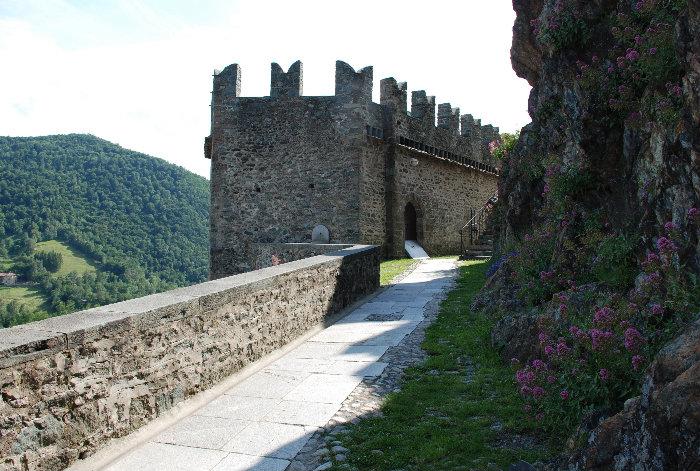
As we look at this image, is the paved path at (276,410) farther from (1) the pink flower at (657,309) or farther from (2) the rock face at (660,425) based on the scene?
(1) the pink flower at (657,309)

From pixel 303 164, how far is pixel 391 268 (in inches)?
202

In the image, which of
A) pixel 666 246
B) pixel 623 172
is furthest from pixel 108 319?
pixel 623 172

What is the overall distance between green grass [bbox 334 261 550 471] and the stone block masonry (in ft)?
40.7

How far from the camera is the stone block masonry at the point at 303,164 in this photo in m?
18.7

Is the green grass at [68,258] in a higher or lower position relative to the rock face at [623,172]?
lower

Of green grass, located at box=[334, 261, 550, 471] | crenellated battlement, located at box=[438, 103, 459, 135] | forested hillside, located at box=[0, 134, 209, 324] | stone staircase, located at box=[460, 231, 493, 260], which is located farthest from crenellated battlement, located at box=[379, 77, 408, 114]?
forested hillside, located at box=[0, 134, 209, 324]

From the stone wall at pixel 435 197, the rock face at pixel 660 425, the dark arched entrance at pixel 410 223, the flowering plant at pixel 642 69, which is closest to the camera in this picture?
the rock face at pixel 660 425

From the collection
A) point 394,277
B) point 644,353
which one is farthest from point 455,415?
point 394,277

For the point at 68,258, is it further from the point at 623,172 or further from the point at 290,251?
the point at 623,172

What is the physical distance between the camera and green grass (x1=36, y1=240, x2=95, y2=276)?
51250 mm

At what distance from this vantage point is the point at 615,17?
611 cm

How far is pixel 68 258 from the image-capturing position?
53469 mm

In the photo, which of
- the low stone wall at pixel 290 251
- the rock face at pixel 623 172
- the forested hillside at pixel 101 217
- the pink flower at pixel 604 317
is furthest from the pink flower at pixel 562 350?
the forested hillside at pixel 101 217

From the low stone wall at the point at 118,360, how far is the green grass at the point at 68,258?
50.2 meters
